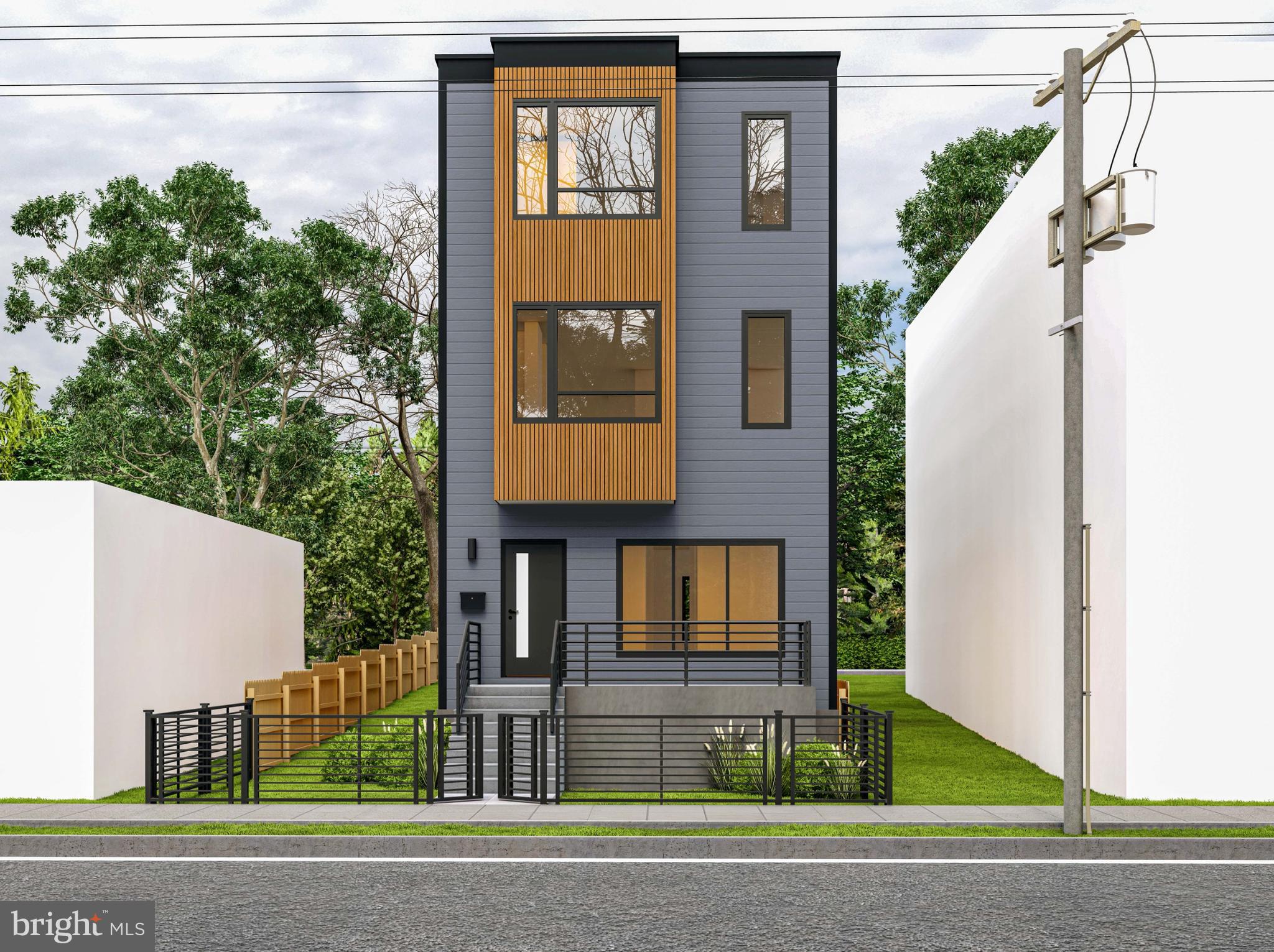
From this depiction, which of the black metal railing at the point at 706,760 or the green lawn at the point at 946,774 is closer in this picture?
the black metal railing at the point at 706,760

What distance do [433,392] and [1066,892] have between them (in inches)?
1265

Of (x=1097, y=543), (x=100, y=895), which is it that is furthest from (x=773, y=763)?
(x=100, y=895)

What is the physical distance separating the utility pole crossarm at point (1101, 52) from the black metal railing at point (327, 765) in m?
8.63

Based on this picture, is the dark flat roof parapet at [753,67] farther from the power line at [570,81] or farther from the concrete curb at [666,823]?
the concrete curb at [666,823]

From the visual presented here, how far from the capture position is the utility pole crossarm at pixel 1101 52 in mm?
11250

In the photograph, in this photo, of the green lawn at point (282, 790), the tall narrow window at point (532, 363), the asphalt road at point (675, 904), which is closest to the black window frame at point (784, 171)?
the tall narrow window at point (532, 363)

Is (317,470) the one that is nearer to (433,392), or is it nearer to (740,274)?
(433,392)

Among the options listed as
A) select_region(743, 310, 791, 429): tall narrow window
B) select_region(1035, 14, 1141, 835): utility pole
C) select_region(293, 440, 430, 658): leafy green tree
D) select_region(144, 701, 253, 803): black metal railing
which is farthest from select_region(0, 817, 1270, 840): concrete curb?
select_region(293, 440, 430, 658): leafy green tree

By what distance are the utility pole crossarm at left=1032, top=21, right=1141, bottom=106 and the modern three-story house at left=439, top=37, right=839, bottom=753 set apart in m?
7.60

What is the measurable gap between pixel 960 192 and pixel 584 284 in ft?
85.1

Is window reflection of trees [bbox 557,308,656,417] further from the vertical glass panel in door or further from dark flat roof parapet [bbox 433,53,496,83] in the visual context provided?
dark flat roof parapet [bbox 433,53,496,83]

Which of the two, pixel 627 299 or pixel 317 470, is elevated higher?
pixel 627 299

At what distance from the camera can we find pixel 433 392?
3962cm

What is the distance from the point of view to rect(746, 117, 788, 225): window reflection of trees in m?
20.2
